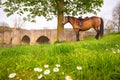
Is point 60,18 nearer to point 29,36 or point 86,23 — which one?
point 86,23

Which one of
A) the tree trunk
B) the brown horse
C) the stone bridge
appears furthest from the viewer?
the stone bridge

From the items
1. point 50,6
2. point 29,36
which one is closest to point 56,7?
point 50,6

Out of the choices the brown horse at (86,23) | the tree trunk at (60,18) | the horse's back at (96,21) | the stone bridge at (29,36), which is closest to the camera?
the brown horse at (86,23)

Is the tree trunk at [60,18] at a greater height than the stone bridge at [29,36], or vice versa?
the tree trunk at [60,18]

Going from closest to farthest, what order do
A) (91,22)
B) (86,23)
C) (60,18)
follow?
(86,23) → (91,22) → (60,18)

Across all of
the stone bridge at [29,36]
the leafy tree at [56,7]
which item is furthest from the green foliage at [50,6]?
the stone bridge at [29,36]

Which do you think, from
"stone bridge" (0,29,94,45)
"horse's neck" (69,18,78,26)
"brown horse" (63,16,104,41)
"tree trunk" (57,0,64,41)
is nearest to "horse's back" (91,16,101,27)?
A: "brown horse" (63,16,104,41)

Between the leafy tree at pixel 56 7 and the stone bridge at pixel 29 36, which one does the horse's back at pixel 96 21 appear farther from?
the stone bridge at pixel 29 36

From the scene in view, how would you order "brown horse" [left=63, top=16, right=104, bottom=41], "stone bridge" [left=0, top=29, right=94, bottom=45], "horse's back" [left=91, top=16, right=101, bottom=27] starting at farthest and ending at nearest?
"stone bridge" [left=0, top=29, right=94, bottom=45]
"horse's back" [left=91, top=16, right=101, bottom=27]
"brown horse" [left=63, top=16, right=104, bottom=41]

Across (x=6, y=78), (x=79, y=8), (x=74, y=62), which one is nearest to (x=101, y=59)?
(x=74, y=62)

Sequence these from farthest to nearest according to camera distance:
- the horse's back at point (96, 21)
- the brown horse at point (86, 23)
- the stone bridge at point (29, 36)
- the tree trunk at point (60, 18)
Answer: the stone bridge at point (29, 36) → the tree trunk at point (60, 18) → the horse's back at point (96, 21) → the brown horse at point (86, 23)

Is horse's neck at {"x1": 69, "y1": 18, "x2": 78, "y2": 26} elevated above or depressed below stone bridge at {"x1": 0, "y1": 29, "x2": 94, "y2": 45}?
above

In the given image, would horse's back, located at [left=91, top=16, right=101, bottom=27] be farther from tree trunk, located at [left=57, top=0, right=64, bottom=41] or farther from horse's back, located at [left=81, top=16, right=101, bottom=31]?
tree trunk, located at [left=57, top=0, right=64, bottom=41]

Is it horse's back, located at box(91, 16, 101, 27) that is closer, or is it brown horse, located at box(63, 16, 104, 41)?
brown horse, located at box(63, 16, 104, 41)
